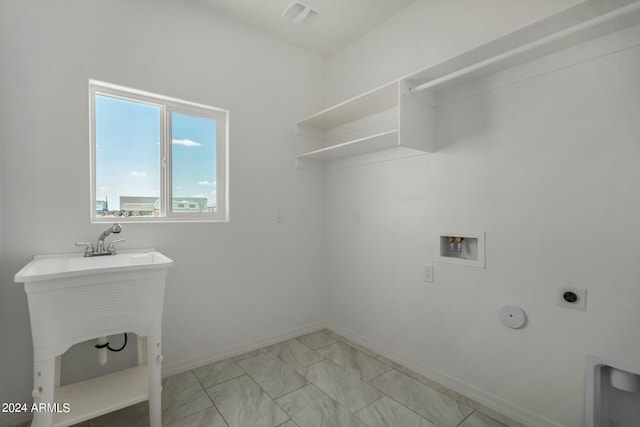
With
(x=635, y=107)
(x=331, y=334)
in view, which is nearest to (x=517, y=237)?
(x=635, y=107)

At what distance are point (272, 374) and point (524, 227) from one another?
1.88 metres

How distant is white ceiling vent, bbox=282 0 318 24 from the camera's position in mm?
2113

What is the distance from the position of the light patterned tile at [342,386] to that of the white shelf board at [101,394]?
1.05 m

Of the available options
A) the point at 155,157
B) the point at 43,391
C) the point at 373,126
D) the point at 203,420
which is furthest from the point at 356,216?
the point at 43,391

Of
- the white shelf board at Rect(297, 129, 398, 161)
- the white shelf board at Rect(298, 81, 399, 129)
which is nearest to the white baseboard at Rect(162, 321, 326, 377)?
the white shelf board at Rect(297, 129, 398, 161)

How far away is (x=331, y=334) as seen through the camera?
9.33ft

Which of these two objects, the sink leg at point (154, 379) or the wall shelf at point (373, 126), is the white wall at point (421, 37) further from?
the sink leg at point (154, 379)

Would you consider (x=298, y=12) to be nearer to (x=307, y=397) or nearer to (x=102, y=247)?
(x=102, y=247)

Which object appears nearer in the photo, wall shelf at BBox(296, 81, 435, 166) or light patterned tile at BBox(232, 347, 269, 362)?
wall shelf at BBox(296, 81, 435, 166)

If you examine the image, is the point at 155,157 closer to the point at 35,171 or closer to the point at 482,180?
the point at 35,171

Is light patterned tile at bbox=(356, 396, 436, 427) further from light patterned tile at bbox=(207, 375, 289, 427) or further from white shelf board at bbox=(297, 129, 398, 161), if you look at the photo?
white shelf board at bbox=(297, 129, 398, 161)

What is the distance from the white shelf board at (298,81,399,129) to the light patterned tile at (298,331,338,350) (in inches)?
78.1

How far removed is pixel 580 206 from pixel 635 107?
0.47m

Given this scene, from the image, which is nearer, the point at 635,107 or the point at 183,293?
the point at 635,107
